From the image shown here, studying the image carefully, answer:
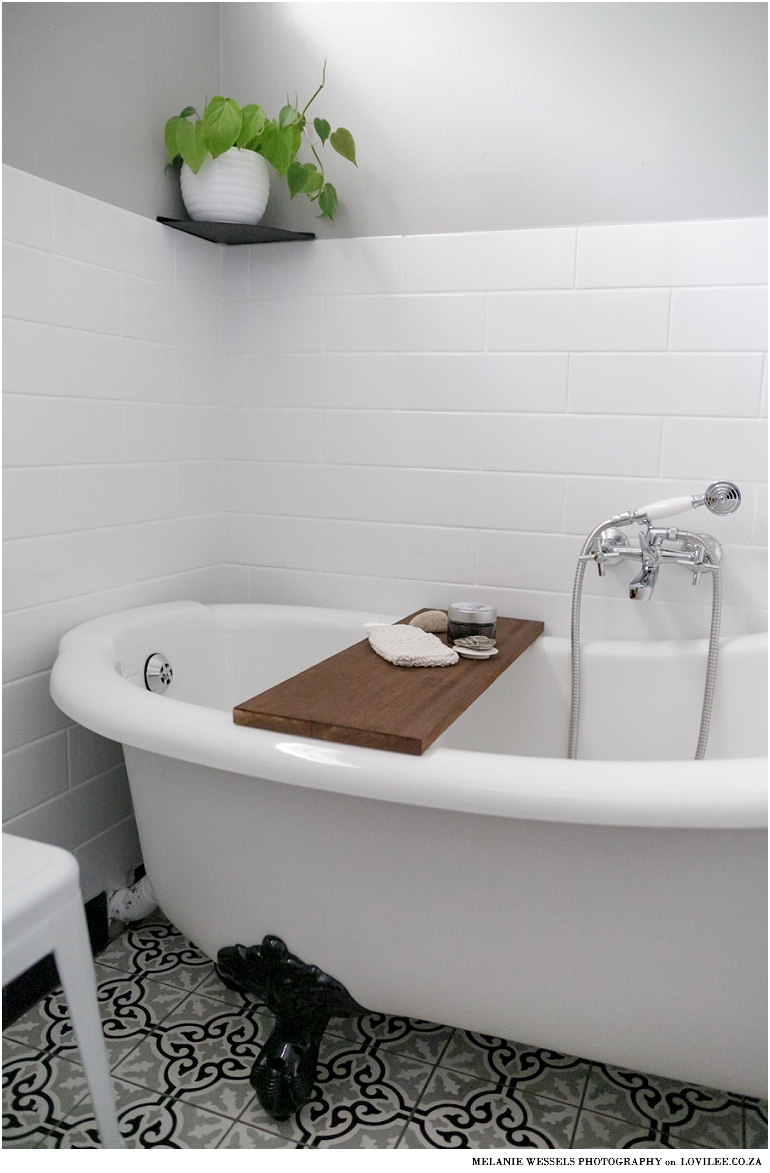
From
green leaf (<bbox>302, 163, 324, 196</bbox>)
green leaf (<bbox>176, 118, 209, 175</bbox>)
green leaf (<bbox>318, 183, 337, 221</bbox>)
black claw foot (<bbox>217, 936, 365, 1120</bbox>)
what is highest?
green leaf (<bbox>176, 118, 209, 175</bbox>)

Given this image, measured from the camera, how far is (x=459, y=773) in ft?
3.72

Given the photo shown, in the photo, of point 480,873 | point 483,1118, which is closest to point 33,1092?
point 483,1118

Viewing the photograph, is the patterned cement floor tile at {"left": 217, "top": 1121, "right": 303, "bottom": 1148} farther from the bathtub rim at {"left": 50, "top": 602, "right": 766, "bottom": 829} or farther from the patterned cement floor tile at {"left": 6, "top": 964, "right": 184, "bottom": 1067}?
the bathtub rim at {"left": 50, "top": 602, "right": 766, "bottom": 829}

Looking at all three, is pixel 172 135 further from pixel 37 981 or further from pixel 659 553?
pixel 37 981

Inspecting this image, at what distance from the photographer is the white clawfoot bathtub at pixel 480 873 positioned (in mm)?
1128

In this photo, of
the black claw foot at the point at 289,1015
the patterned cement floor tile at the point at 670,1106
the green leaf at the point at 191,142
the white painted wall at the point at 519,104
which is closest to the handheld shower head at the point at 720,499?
the white painted wall at the point at 519,104

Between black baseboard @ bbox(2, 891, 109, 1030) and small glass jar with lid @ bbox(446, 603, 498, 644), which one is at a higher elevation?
small glass jar with lid @ bbox(446, 603, 498, 644)

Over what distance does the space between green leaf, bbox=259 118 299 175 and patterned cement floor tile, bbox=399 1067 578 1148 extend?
1.89m

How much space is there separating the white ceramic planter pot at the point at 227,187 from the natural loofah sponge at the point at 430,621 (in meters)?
1.00

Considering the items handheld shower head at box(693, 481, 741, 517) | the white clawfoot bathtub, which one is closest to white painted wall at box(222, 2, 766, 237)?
handheld shower head at box(693, 481, 741, 517)

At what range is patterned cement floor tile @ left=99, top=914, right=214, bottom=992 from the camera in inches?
70.7

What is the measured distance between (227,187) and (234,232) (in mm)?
110

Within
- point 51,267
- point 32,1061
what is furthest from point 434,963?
point 51,267

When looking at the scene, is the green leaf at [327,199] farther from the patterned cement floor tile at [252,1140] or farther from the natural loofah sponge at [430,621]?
the patterned cement floor tile at [252,1140]
